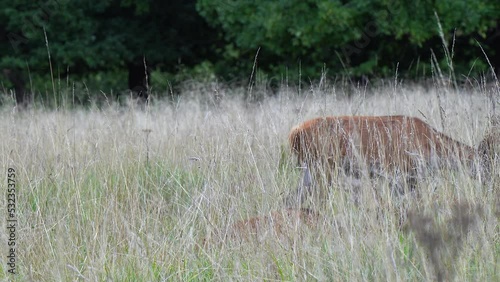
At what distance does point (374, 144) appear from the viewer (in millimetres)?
5156

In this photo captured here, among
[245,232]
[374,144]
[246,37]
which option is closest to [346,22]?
[246,37]

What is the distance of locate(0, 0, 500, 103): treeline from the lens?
45.3 ft

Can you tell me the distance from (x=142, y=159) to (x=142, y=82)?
46.9 ft

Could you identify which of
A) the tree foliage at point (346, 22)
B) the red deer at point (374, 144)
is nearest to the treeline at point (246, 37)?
the tree foliage at point (346, 22)

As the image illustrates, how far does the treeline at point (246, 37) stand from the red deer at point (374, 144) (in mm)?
8268

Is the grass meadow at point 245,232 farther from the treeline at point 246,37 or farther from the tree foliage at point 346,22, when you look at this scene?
the treeline at point 246,37

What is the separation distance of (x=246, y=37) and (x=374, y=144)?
10231mm

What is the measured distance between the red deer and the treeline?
8.27 metres

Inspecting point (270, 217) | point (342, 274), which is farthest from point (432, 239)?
point (270, 217)

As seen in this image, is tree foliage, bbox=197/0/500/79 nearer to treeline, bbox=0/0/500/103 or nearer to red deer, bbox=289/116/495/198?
treeline, bbox=0/0/500/103

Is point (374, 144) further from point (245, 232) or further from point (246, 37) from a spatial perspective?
point (246, 37)

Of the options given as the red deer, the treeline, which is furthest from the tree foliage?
the red deer

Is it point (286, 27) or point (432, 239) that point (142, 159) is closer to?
point (432, 239)

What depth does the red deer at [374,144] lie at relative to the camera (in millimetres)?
4574
